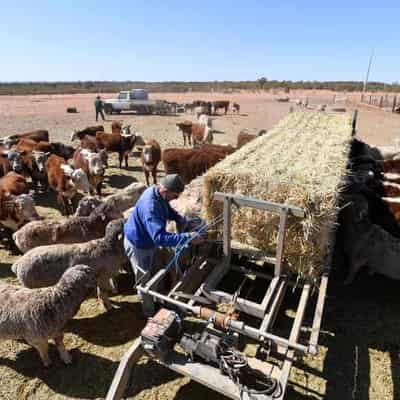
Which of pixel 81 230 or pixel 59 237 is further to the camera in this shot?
pixel 81 230

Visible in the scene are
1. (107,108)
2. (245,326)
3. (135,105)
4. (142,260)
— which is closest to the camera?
(245,326)

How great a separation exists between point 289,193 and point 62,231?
4.09m

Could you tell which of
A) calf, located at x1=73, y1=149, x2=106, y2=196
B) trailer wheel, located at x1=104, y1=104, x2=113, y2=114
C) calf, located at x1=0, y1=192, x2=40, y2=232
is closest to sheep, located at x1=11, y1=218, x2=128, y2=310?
calf, located at x1=0, y1=192, x2=40, y2=232

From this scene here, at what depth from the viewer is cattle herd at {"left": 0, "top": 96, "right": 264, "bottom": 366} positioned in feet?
11.5

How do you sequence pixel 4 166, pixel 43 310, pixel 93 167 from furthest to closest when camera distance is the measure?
pixel 4 166, pixel 93 167, pixel 43 310

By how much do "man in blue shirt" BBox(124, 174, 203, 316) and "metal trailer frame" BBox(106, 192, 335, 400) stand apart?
0.49m

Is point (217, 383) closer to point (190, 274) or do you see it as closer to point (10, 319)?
point (190, 274)

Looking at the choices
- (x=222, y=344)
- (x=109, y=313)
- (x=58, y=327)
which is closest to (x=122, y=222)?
(x=109, y=313)

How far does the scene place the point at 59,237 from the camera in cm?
535

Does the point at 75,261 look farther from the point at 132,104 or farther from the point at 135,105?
the point at 135,105

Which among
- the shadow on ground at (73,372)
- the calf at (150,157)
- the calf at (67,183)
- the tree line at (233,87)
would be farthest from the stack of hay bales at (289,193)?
the tree line at (233,87)

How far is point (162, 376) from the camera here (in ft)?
11.7

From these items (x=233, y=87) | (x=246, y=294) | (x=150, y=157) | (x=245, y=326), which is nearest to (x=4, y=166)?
(x=150, y=157)

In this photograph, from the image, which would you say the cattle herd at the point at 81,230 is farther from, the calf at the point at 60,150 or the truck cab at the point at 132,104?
the truck cab at the point at 132,104
